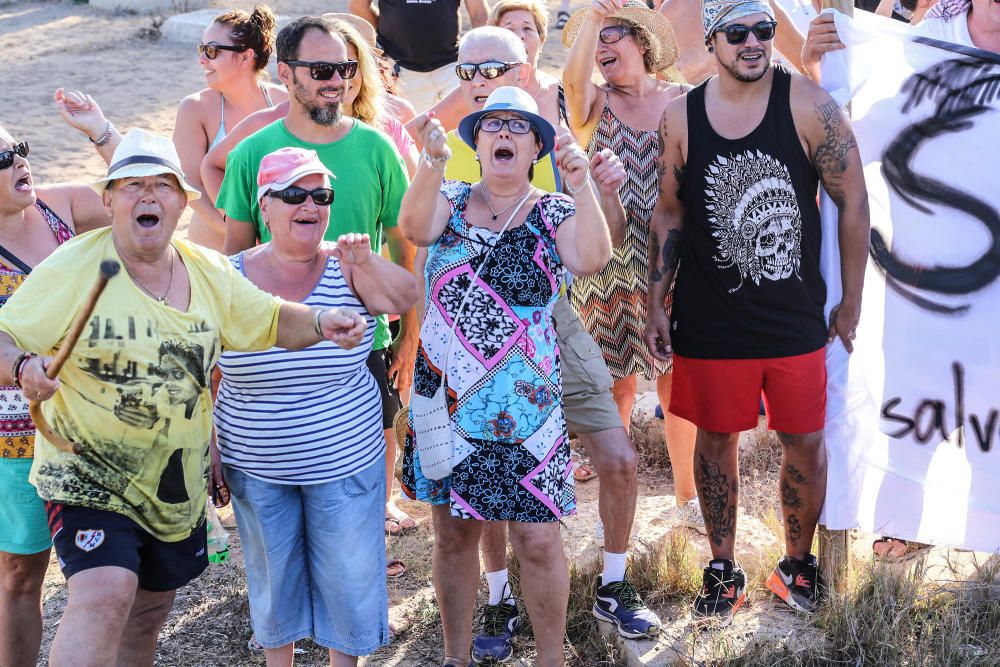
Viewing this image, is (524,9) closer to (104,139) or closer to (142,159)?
(104,139)

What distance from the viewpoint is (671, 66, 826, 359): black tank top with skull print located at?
3.91 meters

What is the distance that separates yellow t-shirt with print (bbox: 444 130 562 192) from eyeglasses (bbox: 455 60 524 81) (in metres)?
0.23

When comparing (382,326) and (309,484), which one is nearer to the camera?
(309,484)

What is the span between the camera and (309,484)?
11.5ft

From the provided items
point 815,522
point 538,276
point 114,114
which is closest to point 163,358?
point 538,276

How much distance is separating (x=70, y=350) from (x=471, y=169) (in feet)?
5.84

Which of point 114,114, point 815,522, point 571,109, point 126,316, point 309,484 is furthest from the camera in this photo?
point 114,114

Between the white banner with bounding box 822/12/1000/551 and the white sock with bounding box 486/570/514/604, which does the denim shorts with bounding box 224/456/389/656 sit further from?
the white banner with bounding box 822/12/1000/551

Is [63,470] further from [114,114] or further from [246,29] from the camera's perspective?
[114,114]

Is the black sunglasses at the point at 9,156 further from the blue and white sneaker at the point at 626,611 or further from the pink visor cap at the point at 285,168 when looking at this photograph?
the blue and white sneaker at the point at 626,611

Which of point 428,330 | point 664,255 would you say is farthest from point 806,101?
point 428,330

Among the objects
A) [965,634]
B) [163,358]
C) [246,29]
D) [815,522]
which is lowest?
[965,634]

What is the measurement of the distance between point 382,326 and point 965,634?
2315 millimetres

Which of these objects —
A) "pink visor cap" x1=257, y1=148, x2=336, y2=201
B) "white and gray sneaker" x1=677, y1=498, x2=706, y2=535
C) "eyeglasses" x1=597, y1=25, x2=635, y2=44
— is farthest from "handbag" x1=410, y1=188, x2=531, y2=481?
"white and gray sneaker" x1=677, y1=498, x2=706, y2=535
